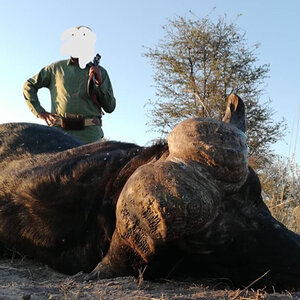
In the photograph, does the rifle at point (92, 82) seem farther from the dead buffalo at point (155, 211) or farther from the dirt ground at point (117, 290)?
the dirt ground at point (117, 290)

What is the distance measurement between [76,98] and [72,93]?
8cm

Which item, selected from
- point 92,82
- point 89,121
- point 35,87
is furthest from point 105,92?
point 35,87

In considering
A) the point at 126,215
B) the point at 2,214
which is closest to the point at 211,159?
the point at 126,215

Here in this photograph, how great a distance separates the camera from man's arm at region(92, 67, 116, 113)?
538 cm

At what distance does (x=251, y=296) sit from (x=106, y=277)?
1.52 ft

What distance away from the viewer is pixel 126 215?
132 cm

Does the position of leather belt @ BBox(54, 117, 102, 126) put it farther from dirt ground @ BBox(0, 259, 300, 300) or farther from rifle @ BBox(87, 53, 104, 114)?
dirt ground @ BBox(0, 259, 300, 300)

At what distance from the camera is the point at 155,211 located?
1230 millimetres

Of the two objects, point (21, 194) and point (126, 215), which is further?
point (21, 194)

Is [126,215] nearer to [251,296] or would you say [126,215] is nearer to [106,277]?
[106,277]

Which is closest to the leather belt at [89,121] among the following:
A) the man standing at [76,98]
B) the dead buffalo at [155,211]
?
the man standing at [76,98]

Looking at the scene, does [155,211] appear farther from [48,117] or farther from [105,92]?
[48,117]

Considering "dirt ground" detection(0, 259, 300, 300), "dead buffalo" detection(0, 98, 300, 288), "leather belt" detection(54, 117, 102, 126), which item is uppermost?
"leather belt" detection(54, 117, 102, 126)

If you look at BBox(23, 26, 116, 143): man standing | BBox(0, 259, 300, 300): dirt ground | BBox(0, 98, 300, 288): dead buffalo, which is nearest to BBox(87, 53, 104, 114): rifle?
BBox(23, 26, 116, 143): man standing
